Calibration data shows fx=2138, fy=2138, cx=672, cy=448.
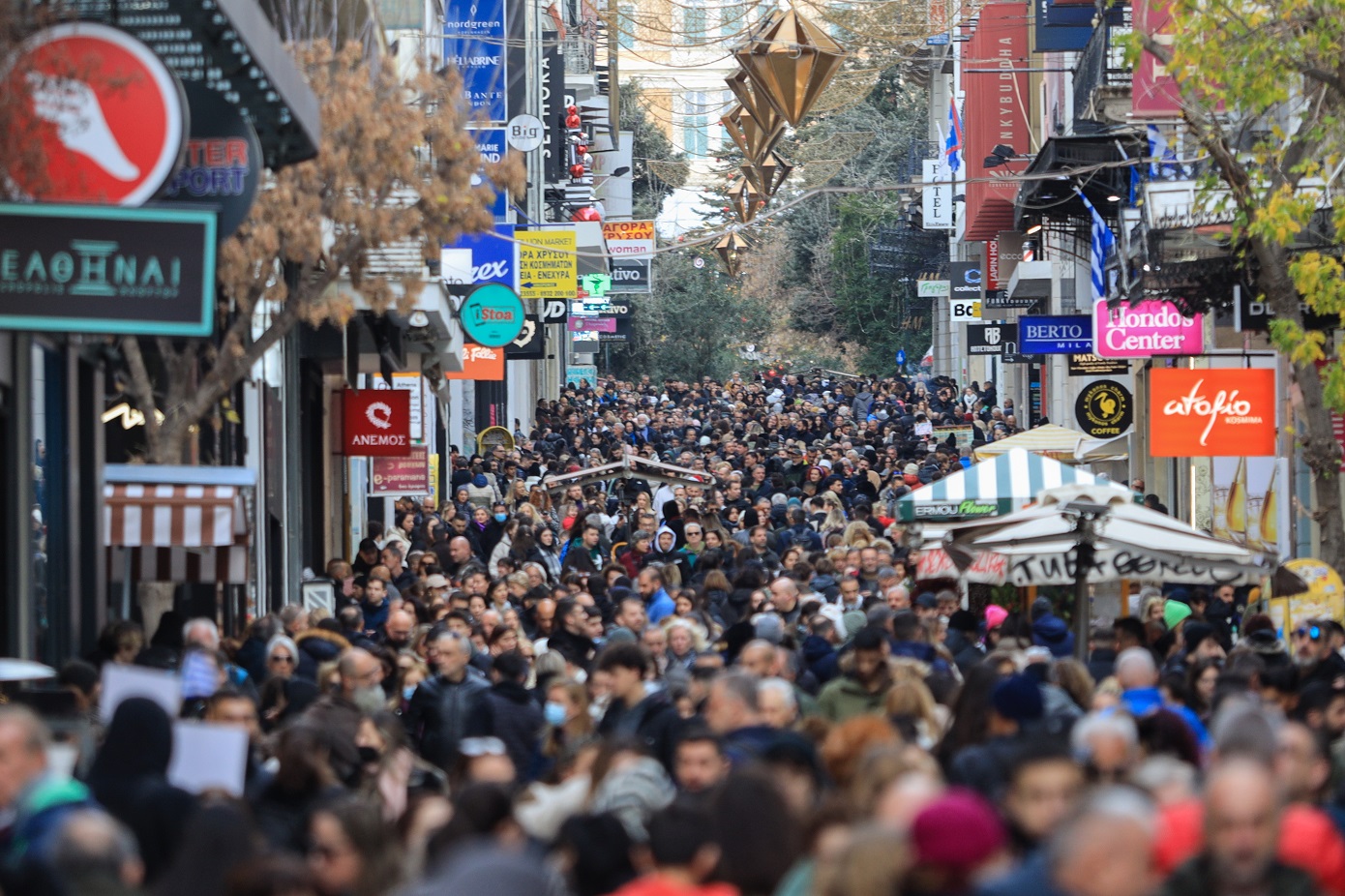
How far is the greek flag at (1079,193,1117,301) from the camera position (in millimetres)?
28312

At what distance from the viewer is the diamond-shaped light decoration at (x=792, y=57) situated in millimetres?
20875

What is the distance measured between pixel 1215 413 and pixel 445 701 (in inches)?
381

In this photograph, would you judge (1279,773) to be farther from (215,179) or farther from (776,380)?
(776,380)

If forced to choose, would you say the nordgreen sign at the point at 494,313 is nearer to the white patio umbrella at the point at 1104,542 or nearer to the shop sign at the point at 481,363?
the shop sign at the point at 481,363

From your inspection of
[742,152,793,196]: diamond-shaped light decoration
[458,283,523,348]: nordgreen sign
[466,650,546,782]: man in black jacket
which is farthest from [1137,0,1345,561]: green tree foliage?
[458,283,523,348]: nordgreen sign

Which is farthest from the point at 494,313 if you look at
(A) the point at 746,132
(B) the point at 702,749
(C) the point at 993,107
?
(B) the point at 702,749

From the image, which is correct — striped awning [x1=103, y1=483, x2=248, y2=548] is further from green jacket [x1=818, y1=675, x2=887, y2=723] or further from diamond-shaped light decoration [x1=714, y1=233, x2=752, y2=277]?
diamond-shaped light decoration [x1=714, y1=233, x2=752, y2=277]

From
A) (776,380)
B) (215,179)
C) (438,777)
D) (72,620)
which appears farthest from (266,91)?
(776,380)

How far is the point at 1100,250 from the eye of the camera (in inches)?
1149

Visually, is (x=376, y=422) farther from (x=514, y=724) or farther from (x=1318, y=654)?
(x=514, y=724)

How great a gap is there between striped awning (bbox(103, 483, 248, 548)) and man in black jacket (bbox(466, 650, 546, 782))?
10.0 feet

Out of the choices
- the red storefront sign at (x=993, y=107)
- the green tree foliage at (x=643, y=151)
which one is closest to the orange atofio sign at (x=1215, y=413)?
the red storefront sign at (x=993, y=107)

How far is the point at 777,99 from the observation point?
856 inches

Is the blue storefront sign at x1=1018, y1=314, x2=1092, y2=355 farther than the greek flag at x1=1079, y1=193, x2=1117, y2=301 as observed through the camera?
Yes
